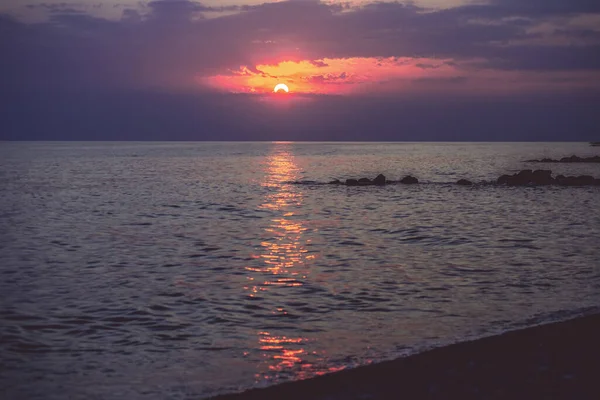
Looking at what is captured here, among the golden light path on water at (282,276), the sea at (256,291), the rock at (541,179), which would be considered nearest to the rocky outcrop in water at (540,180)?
the rock at (541,179)

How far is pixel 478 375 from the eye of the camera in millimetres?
8453

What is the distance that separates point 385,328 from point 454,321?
1.63 metres

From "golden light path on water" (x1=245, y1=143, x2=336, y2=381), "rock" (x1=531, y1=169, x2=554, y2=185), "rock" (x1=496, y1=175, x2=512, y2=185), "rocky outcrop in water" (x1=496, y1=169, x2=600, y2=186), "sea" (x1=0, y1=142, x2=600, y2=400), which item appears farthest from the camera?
"rock" (x1=496, y1=175, x2=512, y2=185)

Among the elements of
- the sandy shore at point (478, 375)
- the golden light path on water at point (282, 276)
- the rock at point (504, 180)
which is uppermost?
the rock at point (504, 180)

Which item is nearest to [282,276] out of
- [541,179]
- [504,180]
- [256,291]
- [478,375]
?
[256,291]

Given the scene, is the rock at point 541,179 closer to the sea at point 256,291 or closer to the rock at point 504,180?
the rock at point 504,180

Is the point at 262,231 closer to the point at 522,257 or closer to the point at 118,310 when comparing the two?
the point at 522,257

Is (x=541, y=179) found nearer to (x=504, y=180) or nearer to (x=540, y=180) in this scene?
(x=540, y=180)

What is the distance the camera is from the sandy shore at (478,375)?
7797mm

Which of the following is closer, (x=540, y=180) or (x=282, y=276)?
(x=282, y=276)

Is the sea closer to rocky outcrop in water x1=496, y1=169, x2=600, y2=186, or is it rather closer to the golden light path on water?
the golden light path on water

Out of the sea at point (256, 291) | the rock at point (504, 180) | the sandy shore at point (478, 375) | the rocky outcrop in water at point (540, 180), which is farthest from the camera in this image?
the rock at point (504, 180)

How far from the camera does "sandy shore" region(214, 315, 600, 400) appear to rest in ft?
25.6

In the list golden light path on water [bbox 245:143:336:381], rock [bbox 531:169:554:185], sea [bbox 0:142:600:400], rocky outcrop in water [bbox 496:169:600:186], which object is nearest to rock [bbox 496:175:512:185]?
rocky outcrop in water [bbox 496:169:600:186]
